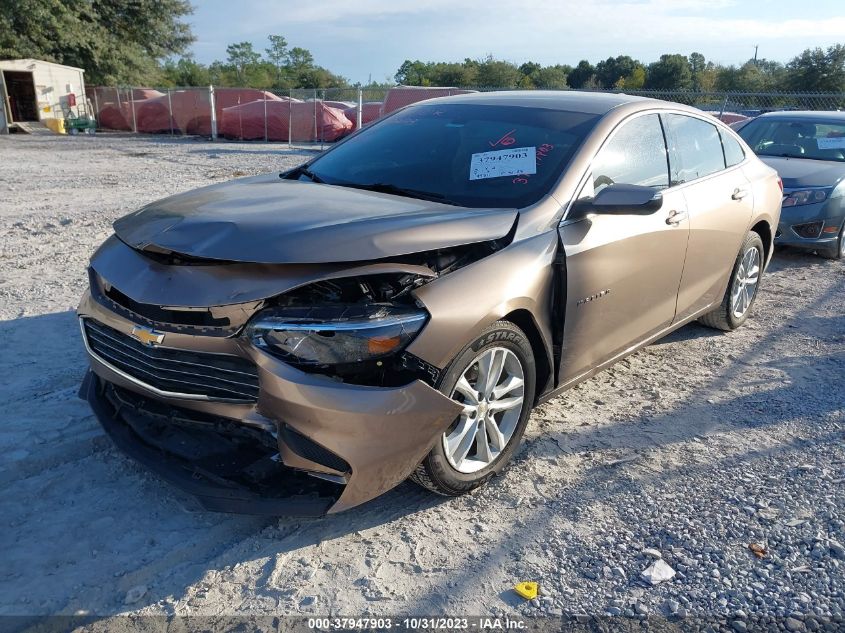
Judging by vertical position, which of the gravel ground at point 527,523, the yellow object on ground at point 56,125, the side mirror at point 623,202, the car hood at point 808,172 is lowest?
the yellow object on ground at point 56,125

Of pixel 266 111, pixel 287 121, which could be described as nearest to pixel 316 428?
pixel 287 121

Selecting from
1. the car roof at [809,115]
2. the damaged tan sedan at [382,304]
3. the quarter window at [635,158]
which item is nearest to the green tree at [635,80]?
the car roof at [809,115]

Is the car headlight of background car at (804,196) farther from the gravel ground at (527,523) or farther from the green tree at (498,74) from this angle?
the green tree at (498,74)

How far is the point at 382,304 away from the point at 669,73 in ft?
208

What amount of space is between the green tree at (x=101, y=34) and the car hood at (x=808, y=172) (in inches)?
1286

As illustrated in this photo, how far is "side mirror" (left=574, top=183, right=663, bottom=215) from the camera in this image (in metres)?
3.17

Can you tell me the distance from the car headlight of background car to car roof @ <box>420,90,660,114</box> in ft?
13.4

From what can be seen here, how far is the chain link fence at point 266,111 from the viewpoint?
21500 mm

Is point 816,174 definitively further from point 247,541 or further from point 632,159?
point 247,541

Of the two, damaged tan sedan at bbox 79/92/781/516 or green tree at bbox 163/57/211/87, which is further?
green tree at bbox 163/57/211/87

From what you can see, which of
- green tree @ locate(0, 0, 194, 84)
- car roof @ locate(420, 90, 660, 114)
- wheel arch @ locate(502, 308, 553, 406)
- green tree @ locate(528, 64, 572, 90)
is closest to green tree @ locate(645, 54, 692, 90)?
green tree @ locate(528, 64, 572, 90)

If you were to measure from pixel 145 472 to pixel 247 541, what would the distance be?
72cm

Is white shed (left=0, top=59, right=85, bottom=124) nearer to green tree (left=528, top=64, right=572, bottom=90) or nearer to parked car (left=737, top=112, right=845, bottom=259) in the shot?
parked car (left=737, top=112, right=845, bottom=259)

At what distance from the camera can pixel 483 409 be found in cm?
294
